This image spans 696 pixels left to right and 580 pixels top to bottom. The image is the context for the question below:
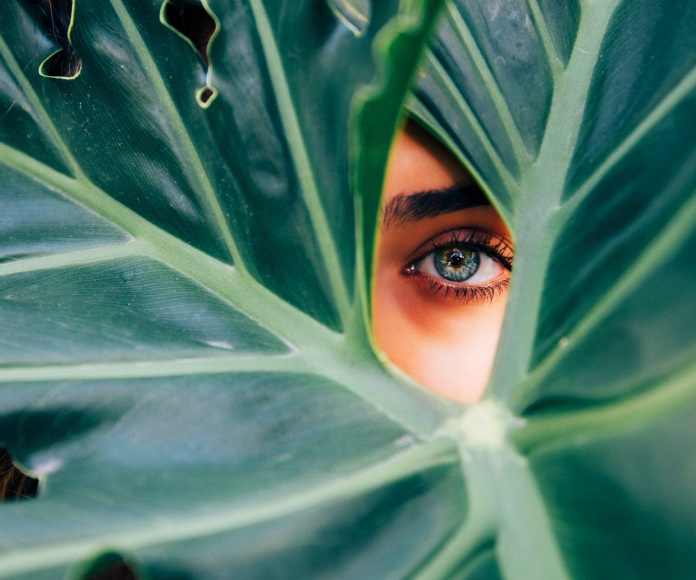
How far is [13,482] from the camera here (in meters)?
0.86

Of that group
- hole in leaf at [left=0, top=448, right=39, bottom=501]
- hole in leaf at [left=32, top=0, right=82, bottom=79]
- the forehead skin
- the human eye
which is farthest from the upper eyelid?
hole in leaf at [left=0, top=448, right=39, bottom=501]

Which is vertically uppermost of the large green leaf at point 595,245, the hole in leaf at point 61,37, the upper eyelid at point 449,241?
the hole in leaf at point 61,37

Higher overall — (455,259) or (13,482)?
(455,259)

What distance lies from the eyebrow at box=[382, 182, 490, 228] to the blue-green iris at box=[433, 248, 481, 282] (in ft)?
0.41

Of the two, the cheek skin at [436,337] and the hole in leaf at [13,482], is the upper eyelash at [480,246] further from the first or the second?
the hole in leaf at [13,482]

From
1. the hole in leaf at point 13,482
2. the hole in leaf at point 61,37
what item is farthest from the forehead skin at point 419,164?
the hole in leaf at point 13,482

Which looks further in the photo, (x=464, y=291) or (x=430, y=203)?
(x=464, y=291)

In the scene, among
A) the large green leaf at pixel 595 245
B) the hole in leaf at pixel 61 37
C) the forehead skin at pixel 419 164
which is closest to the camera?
the large green leaf at pixel 595 245

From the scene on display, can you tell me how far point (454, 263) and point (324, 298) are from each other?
0.39 metres

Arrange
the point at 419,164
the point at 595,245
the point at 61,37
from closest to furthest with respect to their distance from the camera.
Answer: the point at 595,245, the point at 419,164, the point at 61,37

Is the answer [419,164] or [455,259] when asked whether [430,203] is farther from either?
[455,259]

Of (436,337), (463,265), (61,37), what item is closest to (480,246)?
(463,265)

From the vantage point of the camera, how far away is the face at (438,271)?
0.68 m

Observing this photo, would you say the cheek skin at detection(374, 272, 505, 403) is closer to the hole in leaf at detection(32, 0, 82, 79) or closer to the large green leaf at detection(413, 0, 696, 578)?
the large green leaf at detection(413, 0, 696, 578)
